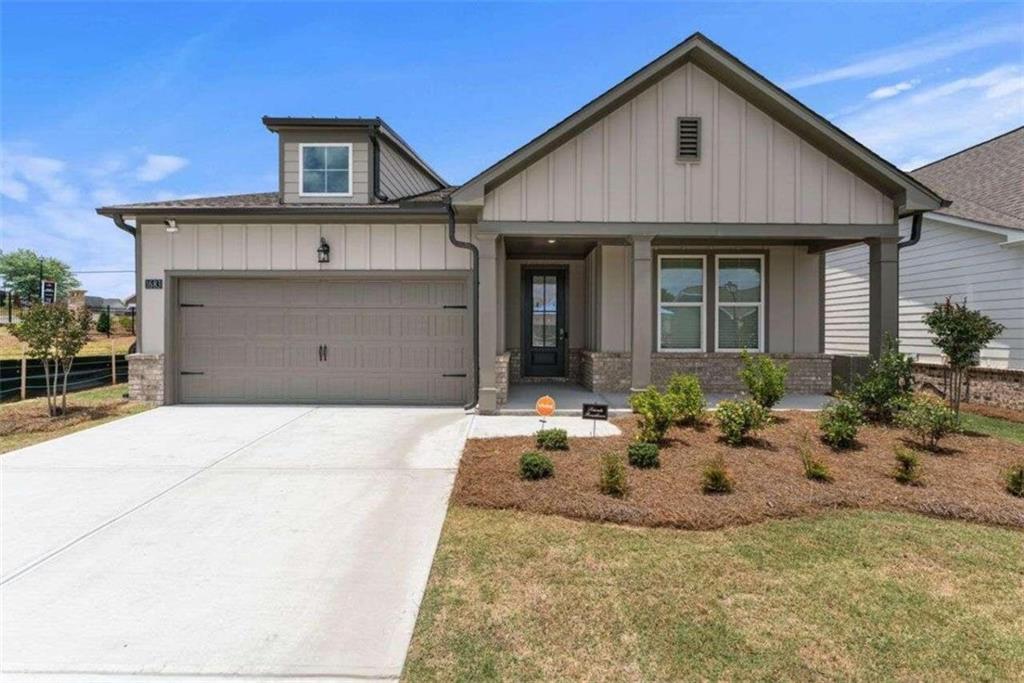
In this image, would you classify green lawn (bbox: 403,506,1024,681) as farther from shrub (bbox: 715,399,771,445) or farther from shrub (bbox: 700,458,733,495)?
shrub (bbox: 715,399,771,445)

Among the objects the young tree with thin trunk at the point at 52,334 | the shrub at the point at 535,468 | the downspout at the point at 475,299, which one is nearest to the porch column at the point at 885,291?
the downspout at the point at 475,299

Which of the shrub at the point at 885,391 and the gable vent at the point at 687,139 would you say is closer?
the shrub at the point at 885,391

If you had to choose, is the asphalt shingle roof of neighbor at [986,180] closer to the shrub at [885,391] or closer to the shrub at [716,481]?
the shrub at [885,391]

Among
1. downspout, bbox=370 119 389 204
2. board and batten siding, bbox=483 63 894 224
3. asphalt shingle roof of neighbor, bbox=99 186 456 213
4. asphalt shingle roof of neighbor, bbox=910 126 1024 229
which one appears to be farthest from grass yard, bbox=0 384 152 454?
asphalt shingle roof of neighbor, bbox=910 126 1024 229

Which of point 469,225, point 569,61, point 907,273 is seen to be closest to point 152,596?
point 469,225

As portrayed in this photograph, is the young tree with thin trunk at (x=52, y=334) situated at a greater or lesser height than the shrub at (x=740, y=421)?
greater

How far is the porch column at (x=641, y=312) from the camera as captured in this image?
8531 mm

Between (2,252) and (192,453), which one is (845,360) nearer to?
(192,453)

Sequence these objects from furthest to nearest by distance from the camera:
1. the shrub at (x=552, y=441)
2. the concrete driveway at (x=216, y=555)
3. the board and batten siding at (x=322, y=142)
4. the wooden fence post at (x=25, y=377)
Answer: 1. the board and batten siding at (x=322, y=142)
2. the wooden fence post at (x=25, y=377)
3. the shrub at (x=552, y=441)
4. the concrete driveway at (x=216, y=555)

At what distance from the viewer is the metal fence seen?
9.95 m

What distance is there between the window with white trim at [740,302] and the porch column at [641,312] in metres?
2.54

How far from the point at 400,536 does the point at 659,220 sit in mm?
6660

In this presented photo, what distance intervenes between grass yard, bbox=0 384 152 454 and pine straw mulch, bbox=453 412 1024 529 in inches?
243

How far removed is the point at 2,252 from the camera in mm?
56469
